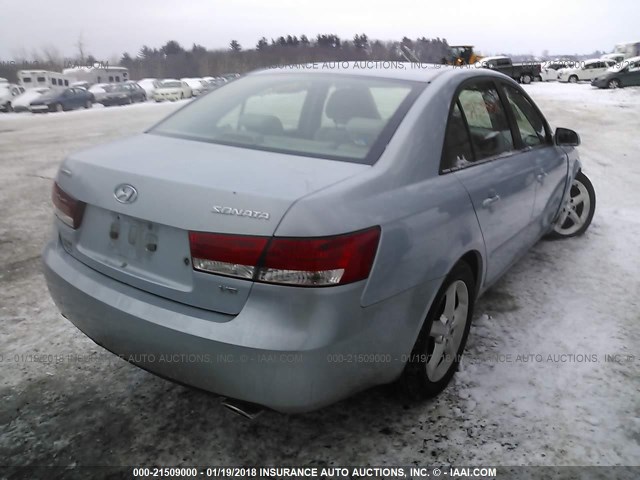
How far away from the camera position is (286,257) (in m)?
1.80

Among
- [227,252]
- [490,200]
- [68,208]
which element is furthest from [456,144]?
[68,208]

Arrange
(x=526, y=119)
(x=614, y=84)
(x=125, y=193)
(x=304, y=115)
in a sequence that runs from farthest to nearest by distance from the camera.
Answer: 1. (x=614, y=84)
2. (x=526, y=119)
3. (x=304, y=115)
4. (x=125, y=193)

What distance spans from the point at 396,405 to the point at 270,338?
105cm

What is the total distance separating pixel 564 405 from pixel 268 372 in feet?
5.22

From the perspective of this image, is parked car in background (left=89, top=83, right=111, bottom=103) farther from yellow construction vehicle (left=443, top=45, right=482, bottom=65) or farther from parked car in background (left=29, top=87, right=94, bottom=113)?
yellow construction vehicle (left=443, top=45, right=482, bottom=65)

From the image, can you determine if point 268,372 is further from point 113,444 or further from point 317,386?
point 113,444

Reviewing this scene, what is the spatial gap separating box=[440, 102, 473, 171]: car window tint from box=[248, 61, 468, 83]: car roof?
0.26 m

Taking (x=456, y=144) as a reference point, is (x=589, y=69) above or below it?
below

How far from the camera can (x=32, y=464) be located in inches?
87.0

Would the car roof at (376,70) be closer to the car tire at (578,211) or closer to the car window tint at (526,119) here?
the car window tint at (526,119)

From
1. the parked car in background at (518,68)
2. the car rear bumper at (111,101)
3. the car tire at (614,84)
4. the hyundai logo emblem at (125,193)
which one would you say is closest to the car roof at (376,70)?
the hyundai logo emblem at (125,193)

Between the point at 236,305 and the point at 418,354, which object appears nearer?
the point at 236,305

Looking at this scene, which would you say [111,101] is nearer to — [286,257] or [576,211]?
[576,211]

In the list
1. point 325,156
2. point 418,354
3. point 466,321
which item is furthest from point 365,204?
point 466,321
